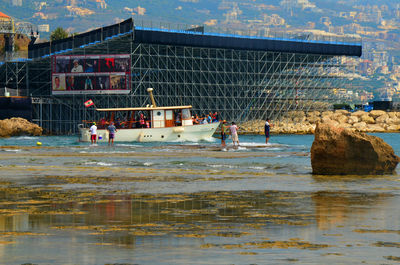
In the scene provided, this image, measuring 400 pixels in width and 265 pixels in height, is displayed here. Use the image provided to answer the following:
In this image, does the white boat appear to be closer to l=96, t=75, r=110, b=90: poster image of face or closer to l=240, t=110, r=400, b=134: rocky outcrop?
l=96, t=75, r=110, b=90: poster image of face

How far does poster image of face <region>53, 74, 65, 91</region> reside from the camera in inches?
3194

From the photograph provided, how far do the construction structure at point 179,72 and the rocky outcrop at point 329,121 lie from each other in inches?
46.0

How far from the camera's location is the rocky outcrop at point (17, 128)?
76.0 meters

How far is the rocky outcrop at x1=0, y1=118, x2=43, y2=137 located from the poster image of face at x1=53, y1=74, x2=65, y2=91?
17.4ft

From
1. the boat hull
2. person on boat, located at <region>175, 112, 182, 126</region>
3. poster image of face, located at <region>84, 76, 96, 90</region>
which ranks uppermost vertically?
poster image of face, located at <region>84, 76, 96, 90</region>

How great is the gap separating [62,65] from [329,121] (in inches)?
1309

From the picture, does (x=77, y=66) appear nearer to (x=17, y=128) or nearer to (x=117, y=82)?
Answer: (x=117, y=82)

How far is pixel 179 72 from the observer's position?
85000 millimetres

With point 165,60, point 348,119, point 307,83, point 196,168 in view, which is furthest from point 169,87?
point 196,168

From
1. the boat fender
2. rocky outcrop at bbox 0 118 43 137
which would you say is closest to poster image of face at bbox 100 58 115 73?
rocky outcrop at bbox 0 118 43 137

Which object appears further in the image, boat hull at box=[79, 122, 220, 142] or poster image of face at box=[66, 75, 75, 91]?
poster image of face at box=[66, 75, 75, 91]

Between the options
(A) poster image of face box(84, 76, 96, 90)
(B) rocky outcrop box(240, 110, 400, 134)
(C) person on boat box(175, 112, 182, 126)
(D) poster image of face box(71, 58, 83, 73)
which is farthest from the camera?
(B) rocky outcrop box(240, 110, 400, 134)

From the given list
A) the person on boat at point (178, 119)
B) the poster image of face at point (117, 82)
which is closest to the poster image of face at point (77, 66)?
the poster image of face at point (117, 82)

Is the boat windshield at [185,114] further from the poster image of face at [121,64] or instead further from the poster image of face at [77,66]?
the poster image of face at [77,66]
